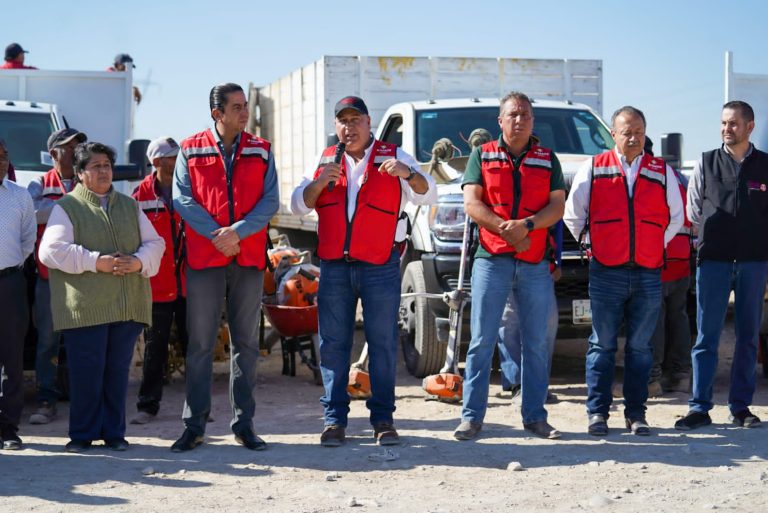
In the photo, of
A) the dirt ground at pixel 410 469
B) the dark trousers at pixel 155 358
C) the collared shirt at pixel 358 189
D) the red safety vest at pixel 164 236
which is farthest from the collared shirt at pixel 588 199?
the dark trousers at pixel 155 358

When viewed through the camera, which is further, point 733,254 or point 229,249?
point 733,254

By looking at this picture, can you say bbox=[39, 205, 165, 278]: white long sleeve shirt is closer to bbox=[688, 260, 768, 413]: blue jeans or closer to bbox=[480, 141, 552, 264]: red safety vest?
bbox=[480, 141, 552, 264]: red safety vest

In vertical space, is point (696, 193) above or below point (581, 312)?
above

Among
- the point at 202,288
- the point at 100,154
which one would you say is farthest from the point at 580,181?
the point at 100,154

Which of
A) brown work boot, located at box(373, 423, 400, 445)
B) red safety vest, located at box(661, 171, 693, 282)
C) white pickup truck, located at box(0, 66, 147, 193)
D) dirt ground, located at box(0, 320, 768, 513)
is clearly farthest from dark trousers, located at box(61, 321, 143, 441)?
white pickup truck, located at box(0, 66, 147, 193)

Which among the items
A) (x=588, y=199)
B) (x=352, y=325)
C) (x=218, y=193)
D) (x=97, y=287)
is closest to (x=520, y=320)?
(x=588, y=199)

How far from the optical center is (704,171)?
715 cm

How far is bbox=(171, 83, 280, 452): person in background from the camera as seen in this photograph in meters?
6.38

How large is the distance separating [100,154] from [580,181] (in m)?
2.87

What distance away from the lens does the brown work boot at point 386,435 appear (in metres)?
6.62

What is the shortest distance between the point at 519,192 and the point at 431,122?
3178mm

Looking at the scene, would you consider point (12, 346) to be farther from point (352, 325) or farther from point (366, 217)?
point (366, 217)

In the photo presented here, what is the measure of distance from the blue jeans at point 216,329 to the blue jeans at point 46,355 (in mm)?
1504

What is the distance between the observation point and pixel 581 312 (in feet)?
27.1
